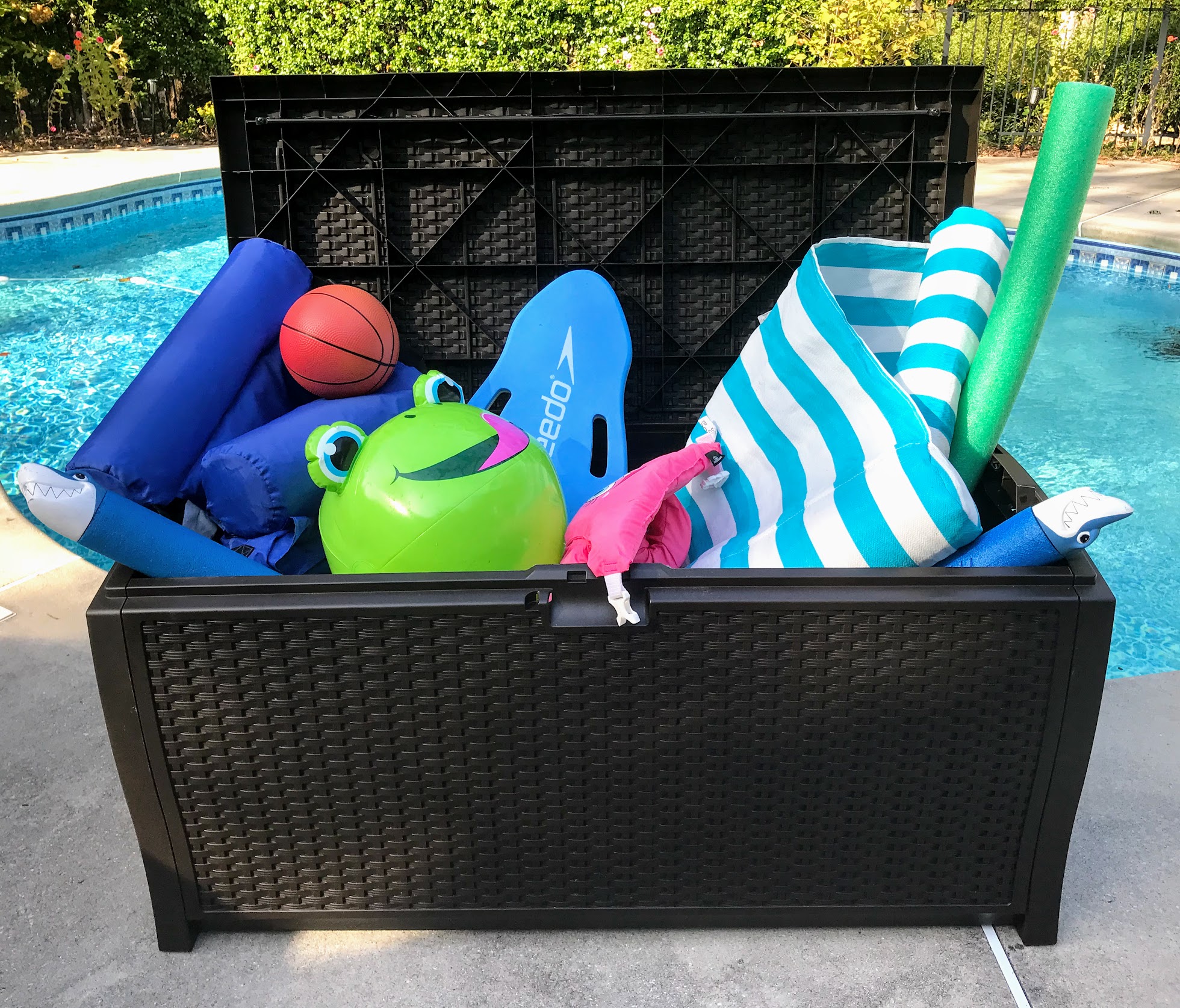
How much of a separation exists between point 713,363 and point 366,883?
176cm

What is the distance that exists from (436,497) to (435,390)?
622mm

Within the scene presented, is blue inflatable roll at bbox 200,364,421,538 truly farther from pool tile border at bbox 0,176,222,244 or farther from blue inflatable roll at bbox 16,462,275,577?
pool tile border at bbox 0,176,222,244

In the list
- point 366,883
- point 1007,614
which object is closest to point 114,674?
point 366,883

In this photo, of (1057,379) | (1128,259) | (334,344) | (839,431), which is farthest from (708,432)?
(1128,259)

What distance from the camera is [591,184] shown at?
2713 millimetres

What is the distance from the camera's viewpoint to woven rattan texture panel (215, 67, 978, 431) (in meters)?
2.64

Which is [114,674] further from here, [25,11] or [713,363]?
[25,11]

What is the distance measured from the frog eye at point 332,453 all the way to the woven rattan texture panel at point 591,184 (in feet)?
3.51

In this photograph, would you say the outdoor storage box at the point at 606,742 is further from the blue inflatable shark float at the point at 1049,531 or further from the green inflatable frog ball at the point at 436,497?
the green inflatable frog ball at the point at 436,497

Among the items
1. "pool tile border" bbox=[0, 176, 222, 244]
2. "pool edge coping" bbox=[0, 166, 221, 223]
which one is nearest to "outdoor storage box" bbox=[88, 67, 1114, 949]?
"pool edge coping" bbox=[0, 166, 221, 223]

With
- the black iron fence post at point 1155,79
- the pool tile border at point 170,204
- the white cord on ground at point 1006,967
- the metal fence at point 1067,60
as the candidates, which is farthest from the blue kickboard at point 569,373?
the black iron fence post at point 1155,79

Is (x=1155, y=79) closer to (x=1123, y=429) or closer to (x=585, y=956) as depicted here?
(x=1123, y=429)

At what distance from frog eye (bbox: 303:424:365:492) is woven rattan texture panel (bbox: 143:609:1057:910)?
0.38 metres

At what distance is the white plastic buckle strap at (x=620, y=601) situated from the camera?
1332 millimetres
